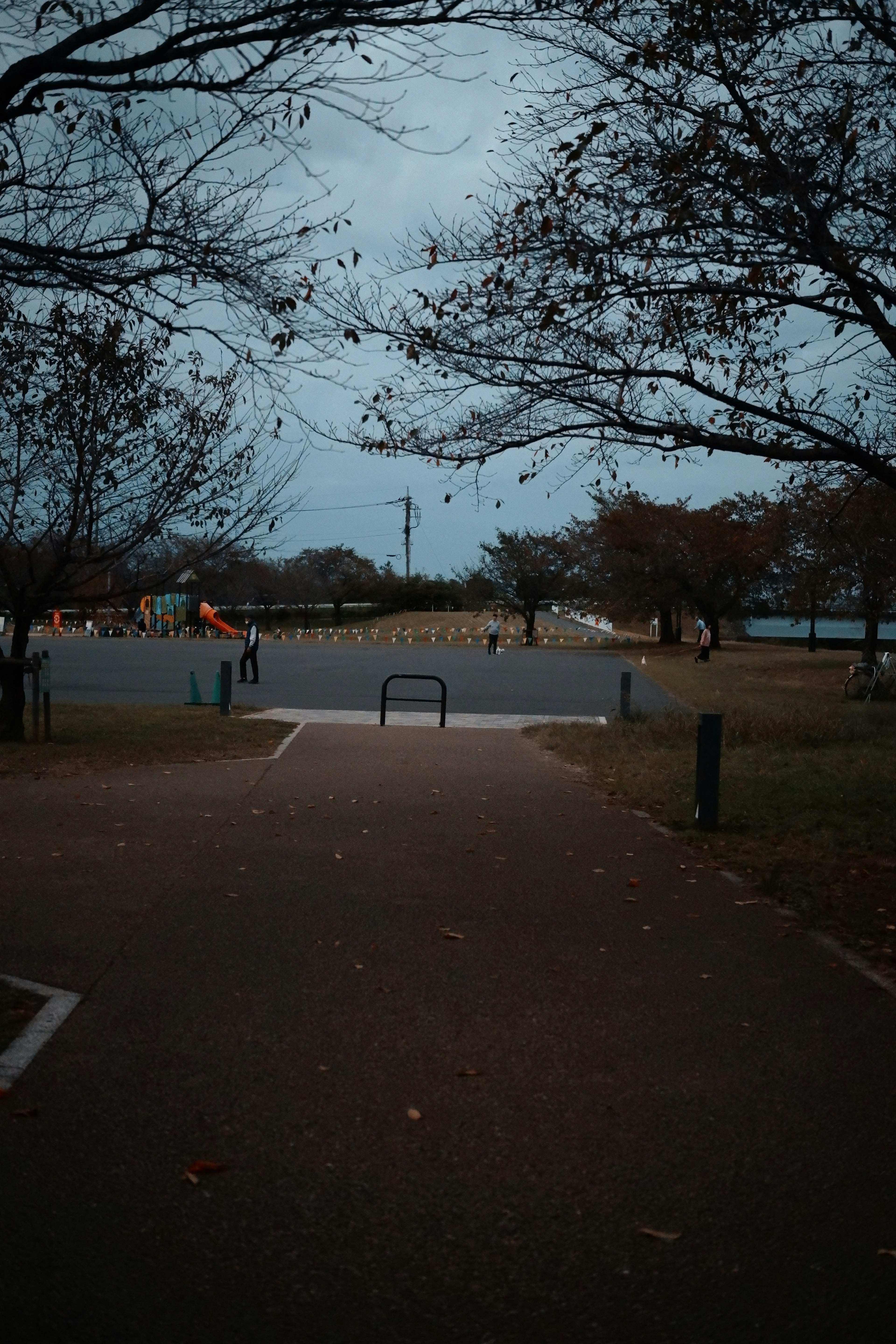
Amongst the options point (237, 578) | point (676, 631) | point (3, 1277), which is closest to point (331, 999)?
point (3, 1277)

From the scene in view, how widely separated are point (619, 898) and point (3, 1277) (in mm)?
5218

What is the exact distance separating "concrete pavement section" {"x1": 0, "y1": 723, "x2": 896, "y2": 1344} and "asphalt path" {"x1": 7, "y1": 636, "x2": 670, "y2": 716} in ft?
52.4

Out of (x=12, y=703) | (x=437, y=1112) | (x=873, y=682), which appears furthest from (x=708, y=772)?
(x=873, y=682)

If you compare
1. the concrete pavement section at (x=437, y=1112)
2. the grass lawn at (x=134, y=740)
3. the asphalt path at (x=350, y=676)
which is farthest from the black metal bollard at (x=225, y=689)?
the concrete pavement section at (x=437, y=1112)

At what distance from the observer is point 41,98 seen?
7.28 m

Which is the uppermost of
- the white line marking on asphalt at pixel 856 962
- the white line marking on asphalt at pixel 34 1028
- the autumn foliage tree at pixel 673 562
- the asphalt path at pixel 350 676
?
the autumn foliage tree at pixel 673 562

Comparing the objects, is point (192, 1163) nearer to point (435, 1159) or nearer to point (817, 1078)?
point (435, 1159)

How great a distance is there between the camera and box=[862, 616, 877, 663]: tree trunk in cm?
3866

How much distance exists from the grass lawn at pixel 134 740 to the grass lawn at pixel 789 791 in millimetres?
4217

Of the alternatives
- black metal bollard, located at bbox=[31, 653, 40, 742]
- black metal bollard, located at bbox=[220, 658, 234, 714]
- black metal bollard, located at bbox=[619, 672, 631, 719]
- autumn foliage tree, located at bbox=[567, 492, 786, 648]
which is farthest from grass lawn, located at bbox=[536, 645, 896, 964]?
autumn foliage tree, located at bbox=[567, 492, 786, 648]

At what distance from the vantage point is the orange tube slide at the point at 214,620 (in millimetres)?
63781

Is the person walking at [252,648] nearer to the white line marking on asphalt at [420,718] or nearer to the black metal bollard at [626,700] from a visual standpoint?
the white line marking on asphalt at [420,718]

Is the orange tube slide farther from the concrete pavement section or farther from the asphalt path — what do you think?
the concrete pavement section

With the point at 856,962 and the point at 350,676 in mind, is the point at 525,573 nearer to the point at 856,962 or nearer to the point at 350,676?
the point at 350,676
